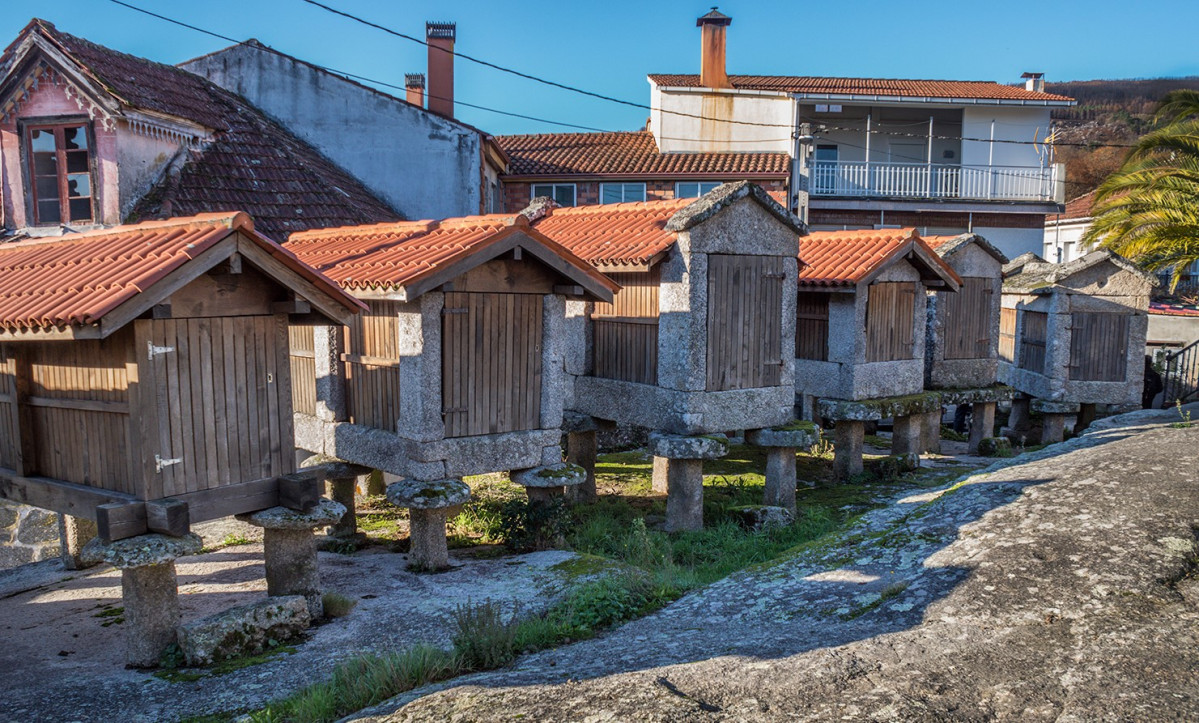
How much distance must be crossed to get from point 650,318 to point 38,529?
8805 mm

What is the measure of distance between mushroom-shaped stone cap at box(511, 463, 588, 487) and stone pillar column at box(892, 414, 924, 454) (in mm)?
6701

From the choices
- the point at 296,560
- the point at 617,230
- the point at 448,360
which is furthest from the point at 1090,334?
the point at 296,560

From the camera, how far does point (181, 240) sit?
6.70 metres

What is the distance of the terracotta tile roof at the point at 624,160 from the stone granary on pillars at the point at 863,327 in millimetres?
10053

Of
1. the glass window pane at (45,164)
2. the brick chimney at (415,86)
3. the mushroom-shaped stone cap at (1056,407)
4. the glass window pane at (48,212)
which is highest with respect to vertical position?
the brick chimney at (415,86)

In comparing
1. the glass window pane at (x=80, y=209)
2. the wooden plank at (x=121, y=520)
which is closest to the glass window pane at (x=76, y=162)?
the glass window pane at (x=80, y=209)

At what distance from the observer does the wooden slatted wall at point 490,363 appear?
8.35m

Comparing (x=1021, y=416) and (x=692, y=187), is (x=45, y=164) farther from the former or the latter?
(x=1021, y=416)

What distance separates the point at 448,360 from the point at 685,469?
3153 millimetres

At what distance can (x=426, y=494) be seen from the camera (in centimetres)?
808

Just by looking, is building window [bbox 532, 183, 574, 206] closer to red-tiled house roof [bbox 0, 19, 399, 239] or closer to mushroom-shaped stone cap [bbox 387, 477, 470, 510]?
red-tiled house roof [bbox 0, 19, 399, 239]

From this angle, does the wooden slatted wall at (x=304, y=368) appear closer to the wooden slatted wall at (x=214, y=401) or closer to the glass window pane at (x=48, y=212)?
the wooden slatted wall at (x=214, y=401)

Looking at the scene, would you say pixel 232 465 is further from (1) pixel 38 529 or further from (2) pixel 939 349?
(2) pixel 939 349

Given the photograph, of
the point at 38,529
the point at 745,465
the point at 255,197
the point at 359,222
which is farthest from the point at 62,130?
the point at 745,465
